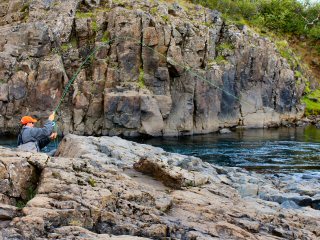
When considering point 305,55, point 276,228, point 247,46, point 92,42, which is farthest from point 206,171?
point 305,55

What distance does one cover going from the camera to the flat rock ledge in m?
6.67

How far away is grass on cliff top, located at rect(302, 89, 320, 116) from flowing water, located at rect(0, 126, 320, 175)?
10948mm

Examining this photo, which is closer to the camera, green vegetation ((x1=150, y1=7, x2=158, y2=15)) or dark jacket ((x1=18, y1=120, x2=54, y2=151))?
dark jacket ((x1=18, y1=120, x2=54, y2=151))

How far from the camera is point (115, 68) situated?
33.8 metres

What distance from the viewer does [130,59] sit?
3409cm

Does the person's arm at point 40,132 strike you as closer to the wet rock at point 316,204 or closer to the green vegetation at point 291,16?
the wet rock at point 316,204

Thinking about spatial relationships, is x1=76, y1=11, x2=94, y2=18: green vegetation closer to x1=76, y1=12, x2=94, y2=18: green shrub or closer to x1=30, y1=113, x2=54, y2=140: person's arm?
x1=76, y1=12, x2=94, y2=18: green shrub

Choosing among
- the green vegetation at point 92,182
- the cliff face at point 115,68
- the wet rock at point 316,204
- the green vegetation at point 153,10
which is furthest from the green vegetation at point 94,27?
the green vegetation at point 92,182

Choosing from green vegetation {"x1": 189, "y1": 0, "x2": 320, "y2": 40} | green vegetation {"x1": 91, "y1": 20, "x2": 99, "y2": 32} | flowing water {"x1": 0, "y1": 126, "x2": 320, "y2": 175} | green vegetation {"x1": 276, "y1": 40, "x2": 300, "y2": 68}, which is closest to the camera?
flowing water {"x1": 0, "y1": 126, "x2": 320, "y2": 175}

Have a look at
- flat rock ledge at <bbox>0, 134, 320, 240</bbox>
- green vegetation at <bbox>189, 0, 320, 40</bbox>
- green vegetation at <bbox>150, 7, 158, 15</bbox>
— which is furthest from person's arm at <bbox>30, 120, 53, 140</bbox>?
green vegetation at <bbox>189, 0, 320, 40</bbox>

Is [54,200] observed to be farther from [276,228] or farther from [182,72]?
[182,72]

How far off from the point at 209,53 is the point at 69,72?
13.3 metres

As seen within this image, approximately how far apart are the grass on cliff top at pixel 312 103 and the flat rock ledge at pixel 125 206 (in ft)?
129

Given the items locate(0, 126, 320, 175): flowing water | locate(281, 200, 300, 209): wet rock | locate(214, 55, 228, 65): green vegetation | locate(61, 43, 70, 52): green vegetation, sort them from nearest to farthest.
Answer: locate(281, 200, 300, 209): wet rock, locate(0, 126, 320, 175): flowing water, locate(61, 43, 70, 52): green vegetation, locate(214, 55, 228, 65): green vegetation
